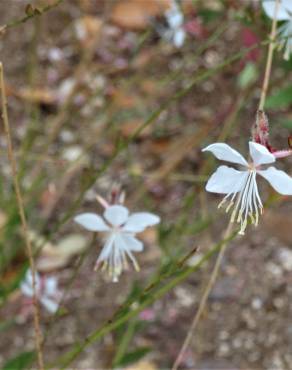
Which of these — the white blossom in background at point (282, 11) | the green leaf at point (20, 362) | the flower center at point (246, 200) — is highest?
the white blossom in background at point (282, 11)

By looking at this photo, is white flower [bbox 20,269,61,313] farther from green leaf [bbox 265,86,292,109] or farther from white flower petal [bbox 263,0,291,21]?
white flower petal [bbox 263,0,291,21]

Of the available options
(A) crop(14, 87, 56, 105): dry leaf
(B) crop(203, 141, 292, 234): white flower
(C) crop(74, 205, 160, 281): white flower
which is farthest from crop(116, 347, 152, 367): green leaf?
(A) crop(14, 87, 56, 105): dry leaf

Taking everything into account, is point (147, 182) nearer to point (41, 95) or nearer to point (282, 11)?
point (41, 95)

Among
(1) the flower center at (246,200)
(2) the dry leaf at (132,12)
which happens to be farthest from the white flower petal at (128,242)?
(2) the dry leaf at (132,12)

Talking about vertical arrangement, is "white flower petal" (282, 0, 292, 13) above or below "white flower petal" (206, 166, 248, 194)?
above

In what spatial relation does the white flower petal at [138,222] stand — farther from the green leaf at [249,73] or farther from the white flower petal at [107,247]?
the green leaf at [249,73]

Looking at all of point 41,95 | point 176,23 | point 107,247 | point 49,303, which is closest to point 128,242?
point 107,247
